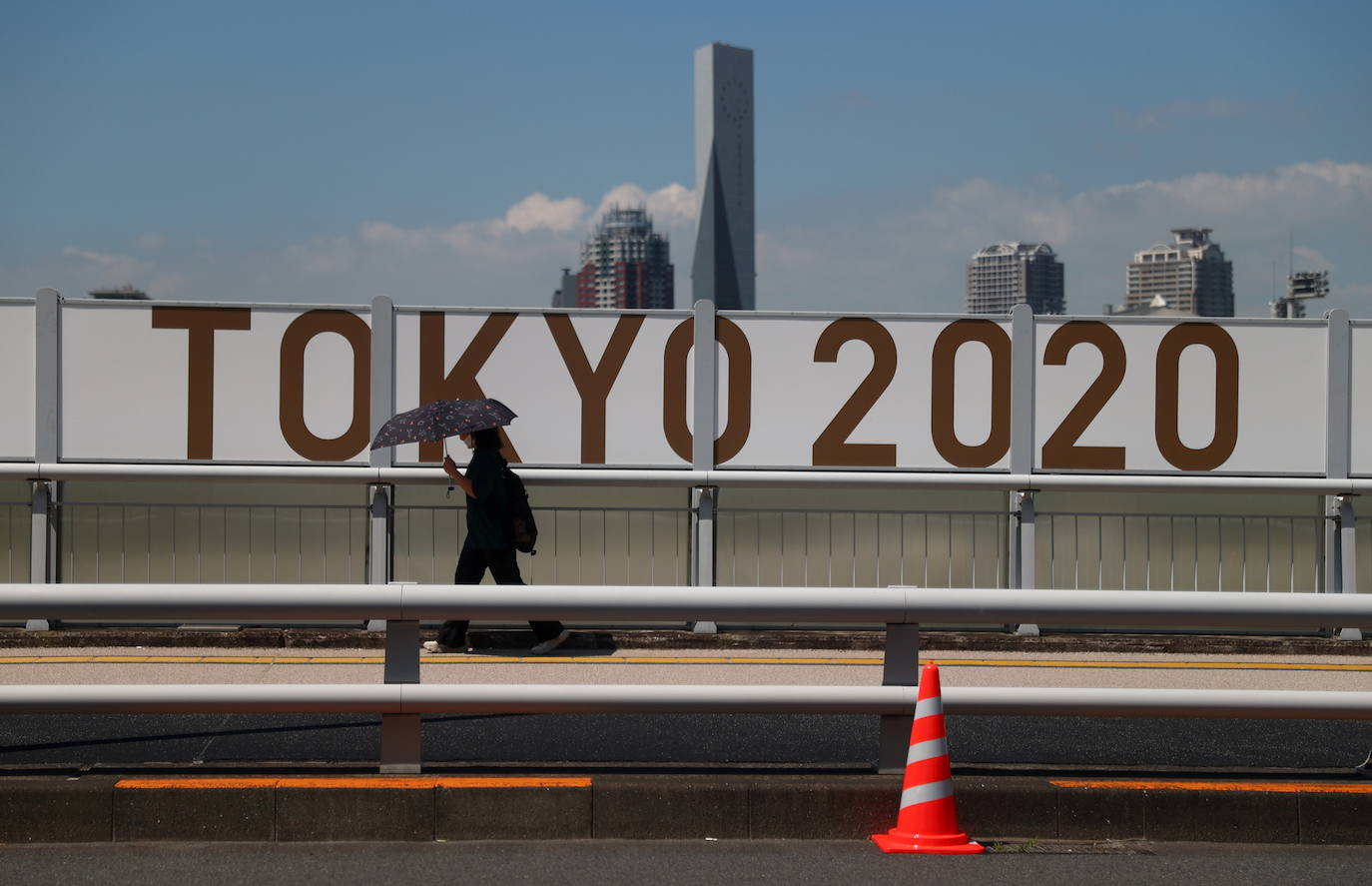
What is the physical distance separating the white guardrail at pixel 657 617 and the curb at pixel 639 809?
261mm

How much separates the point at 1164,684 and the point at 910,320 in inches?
153

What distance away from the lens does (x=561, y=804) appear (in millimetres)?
5559

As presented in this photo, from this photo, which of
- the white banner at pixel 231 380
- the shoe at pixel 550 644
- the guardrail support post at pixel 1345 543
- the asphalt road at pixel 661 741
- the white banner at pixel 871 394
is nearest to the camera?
the asphalt road at pixel 661 741

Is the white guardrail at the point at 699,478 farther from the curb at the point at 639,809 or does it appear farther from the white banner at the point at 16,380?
the curb at the point at 639,809

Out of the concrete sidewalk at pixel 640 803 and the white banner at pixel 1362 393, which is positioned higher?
the white banner at pixel 1362 393

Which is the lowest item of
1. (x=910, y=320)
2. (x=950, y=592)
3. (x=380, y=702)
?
(x=380, y=702)

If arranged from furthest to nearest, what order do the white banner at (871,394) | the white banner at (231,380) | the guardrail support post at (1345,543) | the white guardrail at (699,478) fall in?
the white banner at (871,394), the white banner at (231,380), the guardrail support post at (1345,543), the white guardrail at (699,478)

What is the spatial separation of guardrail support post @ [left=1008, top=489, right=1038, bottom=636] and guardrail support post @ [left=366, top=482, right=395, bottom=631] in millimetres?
4642

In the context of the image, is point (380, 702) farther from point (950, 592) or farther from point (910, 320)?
point (910, 320)

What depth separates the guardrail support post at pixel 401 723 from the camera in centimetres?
566

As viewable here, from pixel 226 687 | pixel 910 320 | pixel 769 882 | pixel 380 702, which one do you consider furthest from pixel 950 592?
pixel 910 320

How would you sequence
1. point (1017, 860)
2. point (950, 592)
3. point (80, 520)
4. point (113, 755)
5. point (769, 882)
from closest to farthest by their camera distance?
1. point (769, 882)
2. point (1017, 860)
3. point (950, 592)
4. point (113, 755)
5. point (80, 520)

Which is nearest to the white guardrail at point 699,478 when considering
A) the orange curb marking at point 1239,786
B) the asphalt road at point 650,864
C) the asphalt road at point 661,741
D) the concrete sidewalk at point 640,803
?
the asphalt road at point 661,741

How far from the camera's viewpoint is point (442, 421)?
10375 mm
